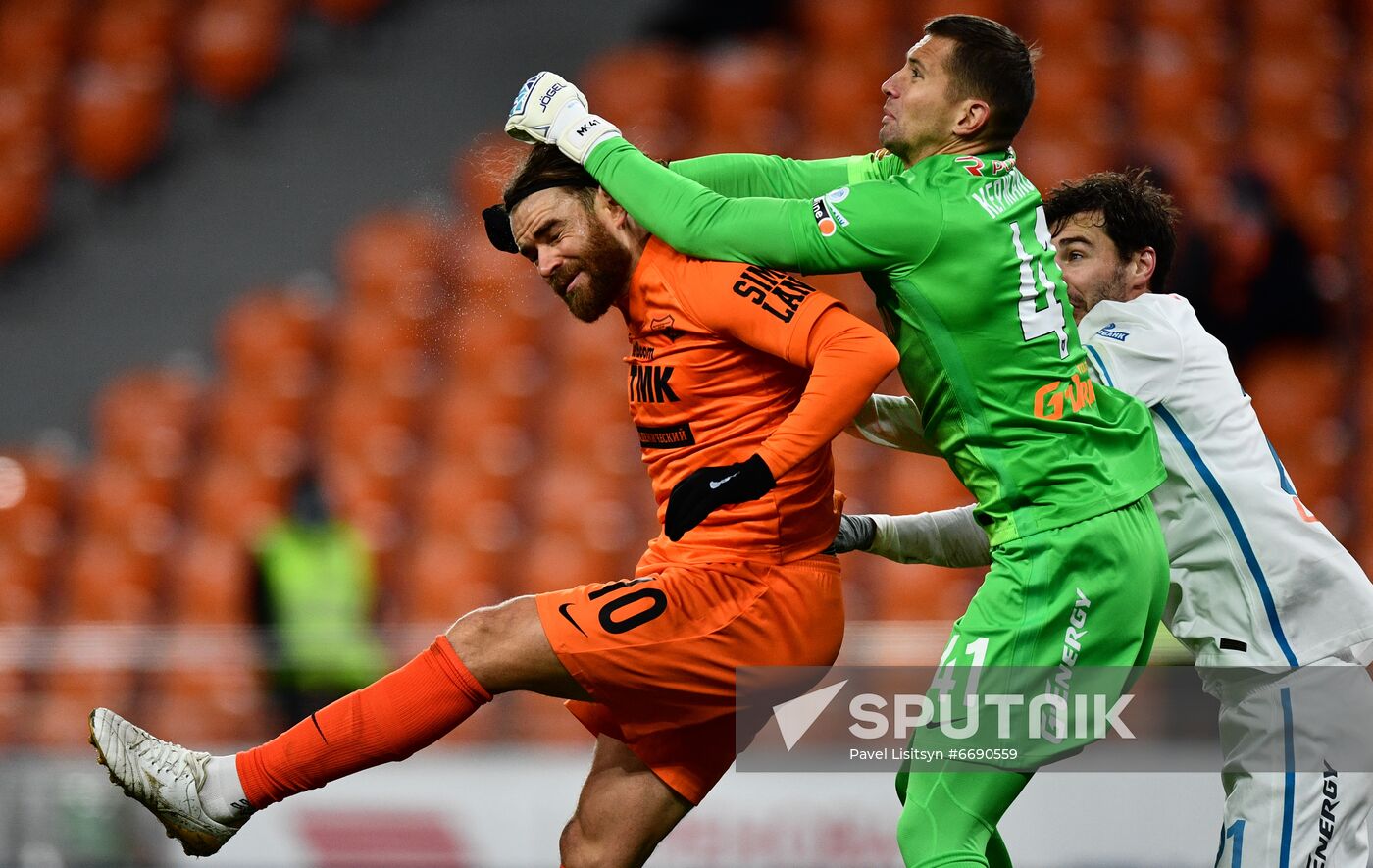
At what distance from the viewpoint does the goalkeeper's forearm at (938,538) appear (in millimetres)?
3605

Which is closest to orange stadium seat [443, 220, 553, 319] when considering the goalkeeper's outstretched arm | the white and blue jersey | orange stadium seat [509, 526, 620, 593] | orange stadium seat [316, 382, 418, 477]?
orange stadium seat [316, 382, 418, 477]

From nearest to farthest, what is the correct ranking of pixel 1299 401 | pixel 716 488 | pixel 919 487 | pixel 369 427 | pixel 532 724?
pixel 716 488 → pixel 532 724 → pixel 919 487 → pixel 1299 401 → pixel 369 427

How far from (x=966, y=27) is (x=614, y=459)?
4.42 m

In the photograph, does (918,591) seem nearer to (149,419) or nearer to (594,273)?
(594,273)

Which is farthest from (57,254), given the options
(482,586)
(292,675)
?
(292,675)

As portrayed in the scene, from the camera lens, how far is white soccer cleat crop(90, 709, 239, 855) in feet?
9.77

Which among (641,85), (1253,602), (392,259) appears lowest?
(1253,602)

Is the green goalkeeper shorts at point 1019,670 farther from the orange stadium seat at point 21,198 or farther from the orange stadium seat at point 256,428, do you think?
the orange stadium seat at point 21,198

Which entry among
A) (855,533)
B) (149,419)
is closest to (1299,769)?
(855,533)

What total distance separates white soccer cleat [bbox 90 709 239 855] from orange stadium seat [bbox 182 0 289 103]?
6.02 m

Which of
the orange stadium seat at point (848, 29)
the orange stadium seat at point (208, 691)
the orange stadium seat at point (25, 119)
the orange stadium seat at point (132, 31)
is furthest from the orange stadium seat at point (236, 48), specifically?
the orange stadium seat at point (208, 691)

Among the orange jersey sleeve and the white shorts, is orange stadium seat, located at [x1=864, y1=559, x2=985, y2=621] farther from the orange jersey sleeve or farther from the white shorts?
the orange jersey sleeve

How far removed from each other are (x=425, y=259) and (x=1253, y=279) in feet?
13.1

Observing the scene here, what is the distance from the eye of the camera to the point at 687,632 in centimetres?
298
